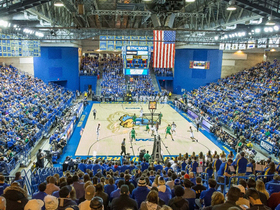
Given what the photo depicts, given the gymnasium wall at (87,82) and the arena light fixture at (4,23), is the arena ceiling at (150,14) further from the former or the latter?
the gymnasium wall at (87,82)

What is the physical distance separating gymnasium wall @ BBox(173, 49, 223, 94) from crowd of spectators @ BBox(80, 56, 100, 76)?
1388 cm

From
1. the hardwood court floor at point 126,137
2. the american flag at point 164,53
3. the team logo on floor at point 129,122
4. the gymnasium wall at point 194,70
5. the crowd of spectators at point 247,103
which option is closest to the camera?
the hardwood court floor at point 126,137

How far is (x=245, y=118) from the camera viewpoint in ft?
72.3

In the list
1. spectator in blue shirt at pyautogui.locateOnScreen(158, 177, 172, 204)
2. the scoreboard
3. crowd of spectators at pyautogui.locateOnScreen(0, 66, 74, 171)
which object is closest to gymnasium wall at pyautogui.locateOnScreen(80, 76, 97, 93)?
crowd of spectators at pyautogui.locateOnScreen(0, 66, 74, 171)

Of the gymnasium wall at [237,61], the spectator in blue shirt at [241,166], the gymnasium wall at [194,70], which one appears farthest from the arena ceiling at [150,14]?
the gymnasium wall at [237,61]

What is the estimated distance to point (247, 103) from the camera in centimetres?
2606

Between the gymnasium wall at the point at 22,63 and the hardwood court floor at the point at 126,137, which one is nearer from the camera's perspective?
the hardwood court floor at the point at 126,137

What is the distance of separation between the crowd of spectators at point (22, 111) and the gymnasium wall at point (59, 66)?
15.4 feet

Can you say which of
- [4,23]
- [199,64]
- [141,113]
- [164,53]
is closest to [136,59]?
[164,53]

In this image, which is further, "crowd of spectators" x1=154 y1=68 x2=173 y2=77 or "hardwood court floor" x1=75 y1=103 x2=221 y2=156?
"crowd of spectators" x1=154 y1=68 x2=173 y2=77

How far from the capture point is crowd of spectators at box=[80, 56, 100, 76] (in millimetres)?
41281

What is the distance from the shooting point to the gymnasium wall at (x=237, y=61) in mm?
39719

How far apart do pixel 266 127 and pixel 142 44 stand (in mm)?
18787

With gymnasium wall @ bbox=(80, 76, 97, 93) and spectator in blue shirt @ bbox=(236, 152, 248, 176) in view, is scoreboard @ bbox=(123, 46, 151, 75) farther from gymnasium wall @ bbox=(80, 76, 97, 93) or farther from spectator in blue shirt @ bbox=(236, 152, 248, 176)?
spectator in blue shirt @ bbox=(236, 152, 248, 176)
